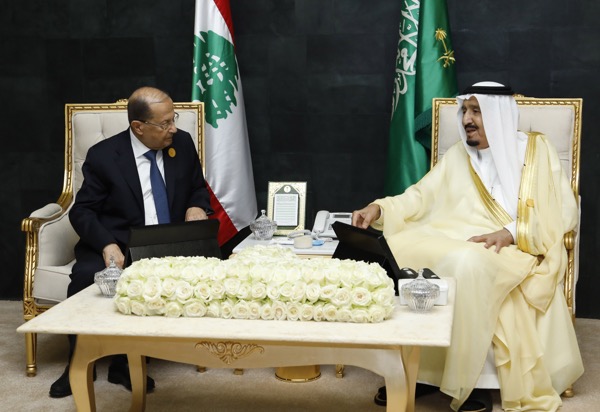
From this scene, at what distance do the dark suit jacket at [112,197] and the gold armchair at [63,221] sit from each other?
181 millimetres

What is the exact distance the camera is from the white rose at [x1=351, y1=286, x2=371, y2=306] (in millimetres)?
2580

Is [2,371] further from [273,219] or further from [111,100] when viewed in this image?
[111,100]

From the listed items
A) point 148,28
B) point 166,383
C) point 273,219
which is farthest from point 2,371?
point 148,28

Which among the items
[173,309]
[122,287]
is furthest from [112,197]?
[173,309]

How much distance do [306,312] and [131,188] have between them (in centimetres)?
182

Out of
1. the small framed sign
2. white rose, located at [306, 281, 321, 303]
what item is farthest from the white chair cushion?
white rose, located at [306, 281, 321, 303]

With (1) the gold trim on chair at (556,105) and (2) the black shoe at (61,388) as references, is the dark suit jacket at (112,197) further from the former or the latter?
(1) the gold trim on chair at (556,105)

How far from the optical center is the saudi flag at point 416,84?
4.75 meters

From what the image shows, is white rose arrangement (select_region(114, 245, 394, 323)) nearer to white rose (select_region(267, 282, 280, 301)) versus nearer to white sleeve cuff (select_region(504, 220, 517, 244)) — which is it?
white rose (select_region(267, 282, 280, 301))

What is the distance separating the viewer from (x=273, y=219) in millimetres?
4480

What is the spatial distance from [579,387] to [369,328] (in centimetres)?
184

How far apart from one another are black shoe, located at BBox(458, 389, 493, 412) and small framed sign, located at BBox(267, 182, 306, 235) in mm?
1322

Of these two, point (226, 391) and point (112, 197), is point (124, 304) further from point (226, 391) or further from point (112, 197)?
point (112, 197)

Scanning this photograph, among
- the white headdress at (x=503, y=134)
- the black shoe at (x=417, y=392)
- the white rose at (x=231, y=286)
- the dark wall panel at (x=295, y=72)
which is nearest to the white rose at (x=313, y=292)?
the white rose at (x=231, y=286)
